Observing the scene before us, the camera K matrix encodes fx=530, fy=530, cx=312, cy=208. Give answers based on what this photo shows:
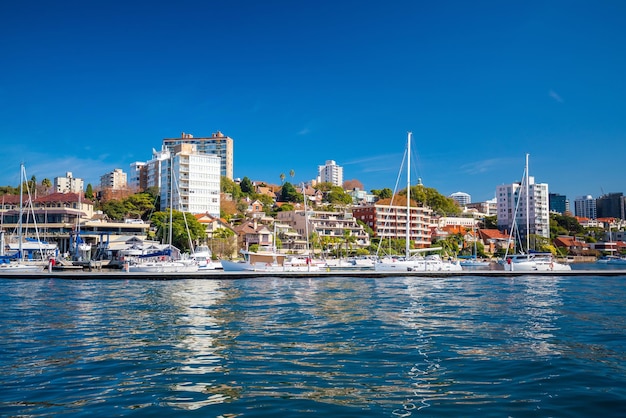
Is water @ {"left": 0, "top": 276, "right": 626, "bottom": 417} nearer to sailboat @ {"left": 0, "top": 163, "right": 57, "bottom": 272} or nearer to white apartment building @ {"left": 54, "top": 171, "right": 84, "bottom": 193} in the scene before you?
sailboat @ {"left": 0, "top": 163, "right": 57, "bottom": 272}

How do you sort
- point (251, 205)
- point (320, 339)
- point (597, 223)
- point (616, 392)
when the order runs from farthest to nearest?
1. point (597, 223)
2. point (251, 205)
3. point (320, 339)
4. point (616, 392)

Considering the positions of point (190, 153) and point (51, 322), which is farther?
point (190, 153)

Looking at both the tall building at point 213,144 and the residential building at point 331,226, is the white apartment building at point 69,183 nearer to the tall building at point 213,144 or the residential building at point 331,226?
the tall building at point 213,144

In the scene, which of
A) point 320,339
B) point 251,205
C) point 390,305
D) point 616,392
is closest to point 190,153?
point 251,205

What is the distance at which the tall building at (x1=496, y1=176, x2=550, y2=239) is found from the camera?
514 feet

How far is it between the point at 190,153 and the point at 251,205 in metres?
21.4

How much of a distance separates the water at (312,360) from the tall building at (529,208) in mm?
140259

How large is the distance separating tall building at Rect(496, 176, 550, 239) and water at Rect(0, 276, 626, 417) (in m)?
140

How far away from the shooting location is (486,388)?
1004cm

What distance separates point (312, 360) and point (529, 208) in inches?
6353

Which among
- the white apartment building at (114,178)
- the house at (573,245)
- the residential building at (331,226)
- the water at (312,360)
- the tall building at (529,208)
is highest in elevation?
the white apartment building at (114,178)

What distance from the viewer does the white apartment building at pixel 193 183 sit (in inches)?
4094

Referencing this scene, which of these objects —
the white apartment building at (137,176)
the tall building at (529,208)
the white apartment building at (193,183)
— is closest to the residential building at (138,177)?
the white apartment building at (137,176)

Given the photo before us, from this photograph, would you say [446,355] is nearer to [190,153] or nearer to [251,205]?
[190,153]
